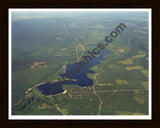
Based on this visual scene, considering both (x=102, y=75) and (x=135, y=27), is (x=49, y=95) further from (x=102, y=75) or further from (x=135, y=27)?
(x=135, y=27)

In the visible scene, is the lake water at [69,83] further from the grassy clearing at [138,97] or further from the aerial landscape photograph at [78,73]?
the grassy clearing at [138,97]

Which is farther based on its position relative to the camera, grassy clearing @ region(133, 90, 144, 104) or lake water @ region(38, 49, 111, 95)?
lake water @ region(38, 49, 111, 95)

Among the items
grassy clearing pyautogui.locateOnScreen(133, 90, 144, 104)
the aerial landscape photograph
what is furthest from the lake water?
grassy clearing pyautogui.locateOnScreen(133, 90, 144, 104)

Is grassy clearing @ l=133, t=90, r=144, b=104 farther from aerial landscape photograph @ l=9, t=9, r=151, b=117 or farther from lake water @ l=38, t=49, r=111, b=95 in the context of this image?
lake water @ l=38, t=49, r=111, b=95

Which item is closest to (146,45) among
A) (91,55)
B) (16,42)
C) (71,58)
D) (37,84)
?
(91,55)

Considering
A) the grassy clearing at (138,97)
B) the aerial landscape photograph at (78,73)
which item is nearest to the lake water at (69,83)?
the aerial landscape photograph at (78,73)

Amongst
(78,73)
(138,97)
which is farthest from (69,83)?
(138,97)

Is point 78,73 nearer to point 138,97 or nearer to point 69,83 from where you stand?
point 69,83

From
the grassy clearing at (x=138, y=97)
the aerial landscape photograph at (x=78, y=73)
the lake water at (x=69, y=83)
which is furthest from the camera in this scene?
the lake water at (x=69, y=83)
